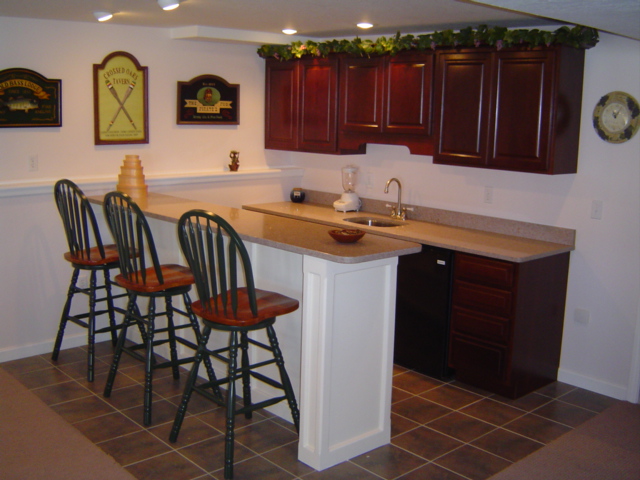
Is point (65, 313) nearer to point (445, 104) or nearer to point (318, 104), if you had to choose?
point (318, 104)

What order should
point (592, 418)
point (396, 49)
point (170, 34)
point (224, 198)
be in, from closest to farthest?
1. point (592, 418)
2. point (396, 49)
3. point (170, 34)
4. point (224, 198)

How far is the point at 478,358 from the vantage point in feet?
13.1

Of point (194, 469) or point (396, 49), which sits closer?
point (194, 469)

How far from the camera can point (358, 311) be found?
3068mm

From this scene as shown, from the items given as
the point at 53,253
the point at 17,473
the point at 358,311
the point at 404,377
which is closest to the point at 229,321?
the point at 358,311

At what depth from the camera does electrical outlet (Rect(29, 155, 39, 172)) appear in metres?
4.31

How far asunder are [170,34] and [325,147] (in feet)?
4.49

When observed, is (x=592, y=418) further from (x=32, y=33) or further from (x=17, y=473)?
(x=32, y=33)

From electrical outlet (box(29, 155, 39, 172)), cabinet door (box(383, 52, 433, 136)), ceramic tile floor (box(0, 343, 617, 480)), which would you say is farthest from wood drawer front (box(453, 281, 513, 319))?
electrical outlet (box(29, 155, 39, 172))

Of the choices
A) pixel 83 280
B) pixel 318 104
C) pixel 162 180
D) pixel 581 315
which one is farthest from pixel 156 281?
pixel 581 315

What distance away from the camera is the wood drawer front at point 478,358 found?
12.8 feet

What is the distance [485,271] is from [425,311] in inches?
19.9

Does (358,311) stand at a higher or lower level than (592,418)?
higher

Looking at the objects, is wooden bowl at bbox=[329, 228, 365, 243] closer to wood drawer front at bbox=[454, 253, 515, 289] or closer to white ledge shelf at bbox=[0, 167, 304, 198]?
wood drawer front at bbox=[454, 253, 515, 289]
